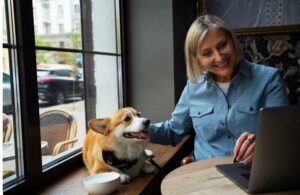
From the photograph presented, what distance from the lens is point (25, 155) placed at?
1327mm

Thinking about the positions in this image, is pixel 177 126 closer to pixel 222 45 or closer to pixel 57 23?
pixel 222 45

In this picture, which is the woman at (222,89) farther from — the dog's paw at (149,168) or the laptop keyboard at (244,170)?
the laptop keyboard at (244,170)

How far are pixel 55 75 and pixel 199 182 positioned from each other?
0.98 m

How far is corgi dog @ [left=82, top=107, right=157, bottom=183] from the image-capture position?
134cm

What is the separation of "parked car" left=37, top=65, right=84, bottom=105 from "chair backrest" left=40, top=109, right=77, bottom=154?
0.07 m

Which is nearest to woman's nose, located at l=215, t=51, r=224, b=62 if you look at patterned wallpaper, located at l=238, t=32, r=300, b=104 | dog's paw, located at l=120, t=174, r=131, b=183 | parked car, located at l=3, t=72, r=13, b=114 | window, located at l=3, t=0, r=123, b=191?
dog's paw, located at l=120, t=174, r=131, b=183

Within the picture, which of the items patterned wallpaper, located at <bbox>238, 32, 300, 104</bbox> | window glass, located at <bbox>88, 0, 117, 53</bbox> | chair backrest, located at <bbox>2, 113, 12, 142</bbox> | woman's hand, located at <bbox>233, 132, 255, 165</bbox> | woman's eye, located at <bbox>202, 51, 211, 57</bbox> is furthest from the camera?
patterned wallpaper, located at <bbox>238, 32, 300, 104</bbox>

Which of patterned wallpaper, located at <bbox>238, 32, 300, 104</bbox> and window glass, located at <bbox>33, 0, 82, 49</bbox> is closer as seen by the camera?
window glass, located at <bbox>33, 0, 82, 49</bbox>

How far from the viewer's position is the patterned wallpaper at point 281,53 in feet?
8.02

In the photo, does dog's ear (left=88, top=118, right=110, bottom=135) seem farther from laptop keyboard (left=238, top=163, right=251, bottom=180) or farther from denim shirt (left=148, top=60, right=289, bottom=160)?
laptop keyboard (left=238, top=163, right=251, bottom=180)

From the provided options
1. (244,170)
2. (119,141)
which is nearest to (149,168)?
(119,141)

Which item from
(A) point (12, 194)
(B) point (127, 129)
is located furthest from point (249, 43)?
(A) point (12, 194)

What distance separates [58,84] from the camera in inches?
65.6

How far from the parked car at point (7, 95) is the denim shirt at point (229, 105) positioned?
67cm
